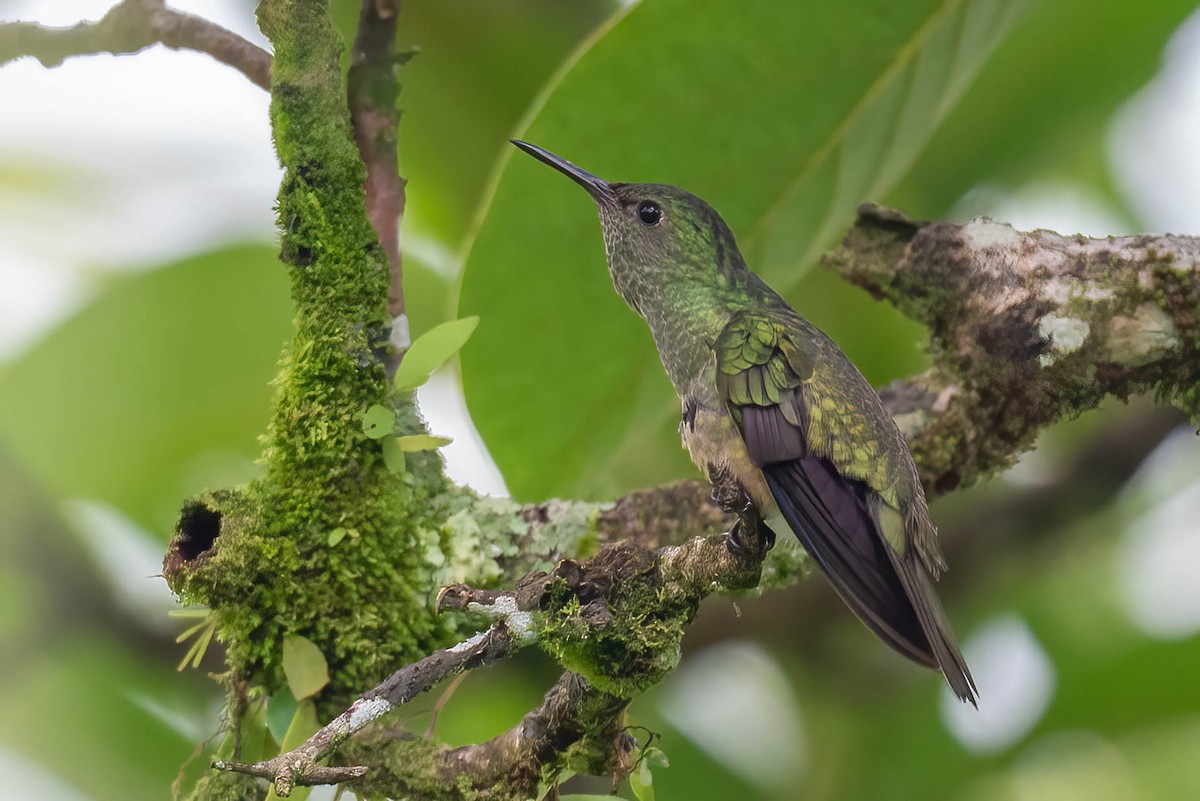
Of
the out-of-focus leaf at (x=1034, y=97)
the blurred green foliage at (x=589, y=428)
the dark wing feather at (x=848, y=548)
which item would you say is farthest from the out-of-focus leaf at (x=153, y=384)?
the out-of-focus leaf at (x=1034, y=97)

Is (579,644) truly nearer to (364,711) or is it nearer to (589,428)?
(364,711)

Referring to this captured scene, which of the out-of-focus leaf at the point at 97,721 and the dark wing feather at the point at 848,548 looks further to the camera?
the out-of-focus leaf at the point at 97,721

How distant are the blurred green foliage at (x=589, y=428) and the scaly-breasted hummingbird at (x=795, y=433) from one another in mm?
251

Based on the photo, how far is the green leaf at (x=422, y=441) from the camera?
7.22ft

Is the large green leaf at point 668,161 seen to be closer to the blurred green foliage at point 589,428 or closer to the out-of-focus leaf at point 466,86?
the blurred green foliage at point 589,428

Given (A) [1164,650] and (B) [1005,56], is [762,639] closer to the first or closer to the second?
(A) [1164,650]

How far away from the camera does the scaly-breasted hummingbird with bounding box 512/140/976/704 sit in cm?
210

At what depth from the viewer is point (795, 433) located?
2.24 m

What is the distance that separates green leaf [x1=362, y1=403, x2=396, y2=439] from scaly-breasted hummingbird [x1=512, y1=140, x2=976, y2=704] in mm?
588

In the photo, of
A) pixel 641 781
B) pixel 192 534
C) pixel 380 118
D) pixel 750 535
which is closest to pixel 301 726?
pixel 192 534

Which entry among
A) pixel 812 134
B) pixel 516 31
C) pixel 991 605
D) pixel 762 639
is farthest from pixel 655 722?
pixel 516 31

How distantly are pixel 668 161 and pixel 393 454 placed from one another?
1001 millimetres

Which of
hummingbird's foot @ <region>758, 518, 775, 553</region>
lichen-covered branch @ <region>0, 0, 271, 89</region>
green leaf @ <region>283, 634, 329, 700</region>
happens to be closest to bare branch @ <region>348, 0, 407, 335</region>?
lichen-covered branch @ <region>0, 0, 271, 89</region>

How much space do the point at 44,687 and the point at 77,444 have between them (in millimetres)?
697
